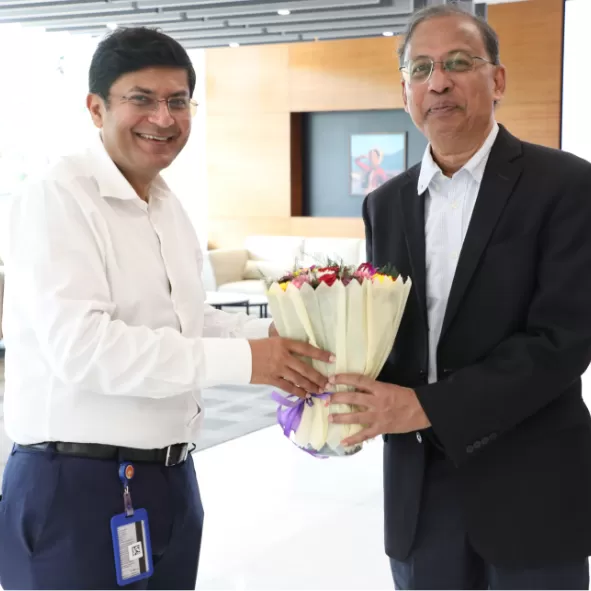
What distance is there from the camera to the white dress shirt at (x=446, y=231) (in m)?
1.81

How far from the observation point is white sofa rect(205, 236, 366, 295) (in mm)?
11539

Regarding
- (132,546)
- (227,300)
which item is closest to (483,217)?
(132,546)

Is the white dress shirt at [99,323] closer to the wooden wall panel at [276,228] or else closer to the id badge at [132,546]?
the id badge at [132,546]

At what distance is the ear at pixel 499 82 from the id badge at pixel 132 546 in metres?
1.17

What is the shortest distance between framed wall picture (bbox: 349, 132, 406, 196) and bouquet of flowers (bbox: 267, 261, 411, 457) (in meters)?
10.4

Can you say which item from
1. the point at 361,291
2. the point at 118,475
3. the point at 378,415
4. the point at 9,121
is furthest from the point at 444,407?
the point at 9,121

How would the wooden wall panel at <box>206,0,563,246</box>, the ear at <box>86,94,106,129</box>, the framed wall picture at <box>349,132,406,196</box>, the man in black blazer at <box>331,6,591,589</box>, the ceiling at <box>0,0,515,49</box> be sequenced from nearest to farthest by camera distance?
the man in black blazer at <box>331,6,591,589</box>, the ear at <box>86,94,106,129</box>, the ceiling at <box>0,0,515,49</box>, the wooden wall panel at <box>206,0,563,246</box>, the framed wall picture at <box>349,132,406,196</box>

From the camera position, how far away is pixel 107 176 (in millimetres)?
1841

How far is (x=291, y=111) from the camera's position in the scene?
12703mm

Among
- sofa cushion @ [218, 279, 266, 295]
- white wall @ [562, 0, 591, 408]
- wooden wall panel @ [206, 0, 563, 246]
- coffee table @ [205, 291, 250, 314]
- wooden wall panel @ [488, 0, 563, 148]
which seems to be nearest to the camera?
white wall @ [562, 0, 591, 408]

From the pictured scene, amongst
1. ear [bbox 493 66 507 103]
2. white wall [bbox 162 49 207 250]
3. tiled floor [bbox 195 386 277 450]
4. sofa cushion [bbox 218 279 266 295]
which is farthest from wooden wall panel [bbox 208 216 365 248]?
ear [bbox 493 66 507 103]

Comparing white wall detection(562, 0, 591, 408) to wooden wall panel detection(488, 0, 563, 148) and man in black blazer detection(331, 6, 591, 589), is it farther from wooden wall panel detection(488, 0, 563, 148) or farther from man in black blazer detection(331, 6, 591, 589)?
man in black blazer detection(331, 6, 591, 589)

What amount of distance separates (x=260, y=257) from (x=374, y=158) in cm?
213

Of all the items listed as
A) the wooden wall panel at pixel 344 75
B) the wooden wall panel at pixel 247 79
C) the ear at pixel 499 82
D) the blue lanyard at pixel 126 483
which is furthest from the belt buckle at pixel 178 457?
the wooden wall panel at pixel 247 79
